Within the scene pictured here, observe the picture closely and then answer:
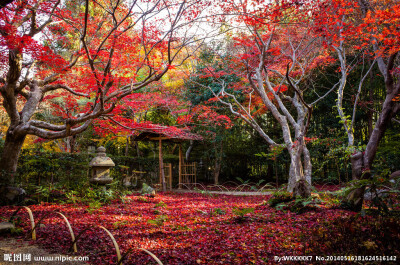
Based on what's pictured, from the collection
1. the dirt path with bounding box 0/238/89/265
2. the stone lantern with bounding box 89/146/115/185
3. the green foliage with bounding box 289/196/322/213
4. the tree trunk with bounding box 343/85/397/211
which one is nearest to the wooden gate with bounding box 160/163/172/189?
the stone lantern with bounding box 89/146/115/185

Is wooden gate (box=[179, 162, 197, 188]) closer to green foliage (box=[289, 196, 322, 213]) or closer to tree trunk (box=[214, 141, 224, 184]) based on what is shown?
tree trunk (box=[214, 141, 224, 184])

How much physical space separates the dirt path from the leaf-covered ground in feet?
0.49

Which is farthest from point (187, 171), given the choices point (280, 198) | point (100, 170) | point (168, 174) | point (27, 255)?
point (27, 255)

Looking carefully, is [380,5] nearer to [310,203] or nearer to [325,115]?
[310,203]

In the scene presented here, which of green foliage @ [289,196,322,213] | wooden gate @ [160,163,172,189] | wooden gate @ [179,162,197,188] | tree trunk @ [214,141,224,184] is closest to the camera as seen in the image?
green foliage @ [289,196,322,213]

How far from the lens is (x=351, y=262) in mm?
2330

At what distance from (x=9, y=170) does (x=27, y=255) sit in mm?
3988

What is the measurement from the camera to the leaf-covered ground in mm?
2744

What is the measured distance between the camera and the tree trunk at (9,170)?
19.2ft

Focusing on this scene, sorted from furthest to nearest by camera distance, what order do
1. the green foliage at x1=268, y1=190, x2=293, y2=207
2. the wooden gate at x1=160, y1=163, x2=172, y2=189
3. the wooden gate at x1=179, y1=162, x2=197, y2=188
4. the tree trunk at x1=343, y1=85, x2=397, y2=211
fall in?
the wooden gate at x1=179, y1=162, x2=197, y2=188, the wooden gate at x1=160, y1=163, x2=172, y2=189, the green foliage at x1=268, y1=190, x2=293, y2=207, the tree trunk at x1=343, y1=85, x2=397, y2=211

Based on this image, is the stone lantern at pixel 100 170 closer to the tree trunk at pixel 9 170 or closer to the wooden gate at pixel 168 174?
the tree trunk at pixel 9 170

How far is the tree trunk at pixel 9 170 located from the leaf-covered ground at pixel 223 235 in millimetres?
484

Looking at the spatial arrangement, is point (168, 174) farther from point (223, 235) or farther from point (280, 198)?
point (223, 235)

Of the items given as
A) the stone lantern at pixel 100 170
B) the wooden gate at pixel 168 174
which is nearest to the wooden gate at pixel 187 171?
the wooden gate at pixel 168 174
